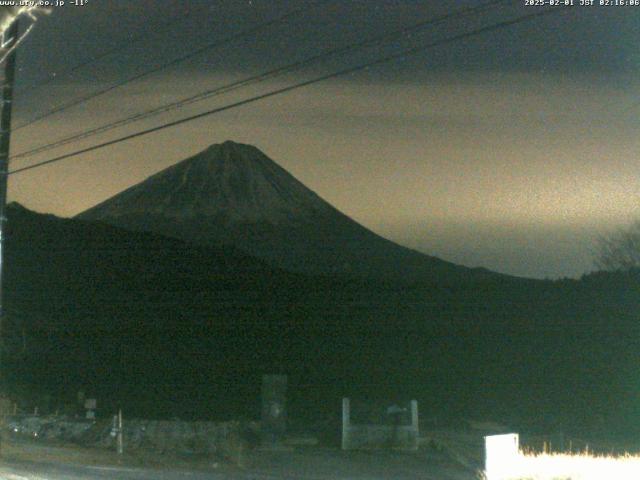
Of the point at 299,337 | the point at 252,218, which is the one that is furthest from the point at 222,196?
the point at 299,337

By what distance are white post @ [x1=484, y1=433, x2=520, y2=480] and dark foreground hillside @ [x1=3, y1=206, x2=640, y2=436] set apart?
27492 millimetres

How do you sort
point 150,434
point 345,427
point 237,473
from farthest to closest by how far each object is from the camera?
point 150,434
point 345,427
point 237,473

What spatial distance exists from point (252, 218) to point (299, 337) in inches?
2957

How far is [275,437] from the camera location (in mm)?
22750

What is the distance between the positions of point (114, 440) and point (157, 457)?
5087mm

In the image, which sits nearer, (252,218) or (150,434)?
(150,434)

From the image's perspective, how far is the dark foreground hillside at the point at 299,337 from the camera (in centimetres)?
4950

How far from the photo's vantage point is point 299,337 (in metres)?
70.1

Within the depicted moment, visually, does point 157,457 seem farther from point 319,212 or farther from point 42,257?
point 319,212

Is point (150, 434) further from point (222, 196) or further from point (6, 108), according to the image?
point (222, 196)

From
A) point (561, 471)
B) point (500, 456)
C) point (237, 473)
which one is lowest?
point (237, 473)

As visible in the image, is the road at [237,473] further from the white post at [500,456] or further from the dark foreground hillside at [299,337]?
the dark foreground hillside at [299,337]

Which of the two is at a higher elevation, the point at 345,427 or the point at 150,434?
the point at 345,427

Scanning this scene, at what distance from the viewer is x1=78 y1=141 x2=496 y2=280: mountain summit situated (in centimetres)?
12988
